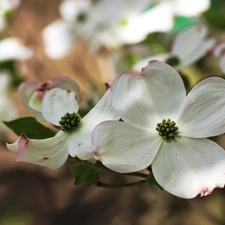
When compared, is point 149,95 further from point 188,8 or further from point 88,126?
point 188,8

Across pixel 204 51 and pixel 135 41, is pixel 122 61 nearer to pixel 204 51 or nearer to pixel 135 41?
pixel 135 41

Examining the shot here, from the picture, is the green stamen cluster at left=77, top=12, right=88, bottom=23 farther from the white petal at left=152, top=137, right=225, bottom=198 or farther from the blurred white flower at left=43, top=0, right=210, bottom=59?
the white petal at left=152, top=137, right=225, bottom=198

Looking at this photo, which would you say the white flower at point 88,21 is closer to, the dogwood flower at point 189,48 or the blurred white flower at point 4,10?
the blurred white flower at point 4,10

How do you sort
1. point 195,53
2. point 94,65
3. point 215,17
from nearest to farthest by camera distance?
point 195,53
point 215,17
point 94,65

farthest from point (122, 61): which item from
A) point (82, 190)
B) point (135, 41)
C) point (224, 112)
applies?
point (82, 190)

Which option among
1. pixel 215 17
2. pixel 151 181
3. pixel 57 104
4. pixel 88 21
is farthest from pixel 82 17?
pixel 151 181

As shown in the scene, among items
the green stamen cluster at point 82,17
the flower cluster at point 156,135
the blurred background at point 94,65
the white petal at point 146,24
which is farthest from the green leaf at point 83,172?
the green stamen cluster at point 82,17
